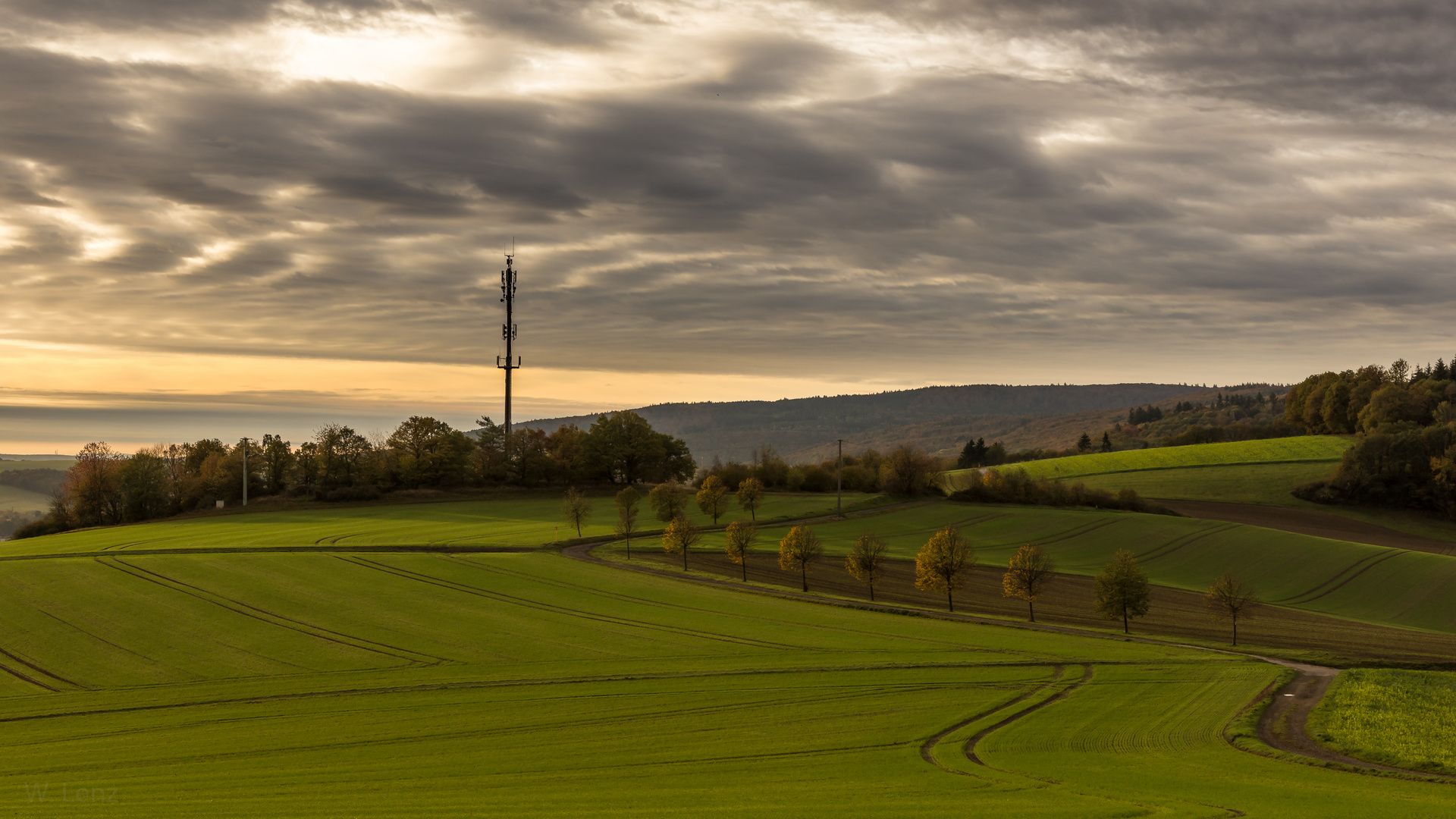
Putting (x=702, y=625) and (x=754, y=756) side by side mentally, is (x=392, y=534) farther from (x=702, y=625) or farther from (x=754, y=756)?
(x=754, y=756)

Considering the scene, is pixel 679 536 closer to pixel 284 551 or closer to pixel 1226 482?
pixel 284 551

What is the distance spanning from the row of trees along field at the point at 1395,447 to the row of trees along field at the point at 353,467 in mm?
92838

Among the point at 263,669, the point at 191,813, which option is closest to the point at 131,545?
the point at 263,669

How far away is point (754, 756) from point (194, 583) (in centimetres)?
4827

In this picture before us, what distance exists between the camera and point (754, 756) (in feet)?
92.7

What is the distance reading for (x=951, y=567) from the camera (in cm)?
6328

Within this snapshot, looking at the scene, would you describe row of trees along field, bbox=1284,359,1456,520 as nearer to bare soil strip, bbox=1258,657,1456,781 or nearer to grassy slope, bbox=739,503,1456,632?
grassy slope, bbox=739,503,1456,632

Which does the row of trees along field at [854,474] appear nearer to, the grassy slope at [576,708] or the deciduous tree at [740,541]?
the deciduous tree at [740,541]

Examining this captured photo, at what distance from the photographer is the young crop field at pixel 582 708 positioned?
77.9 feet

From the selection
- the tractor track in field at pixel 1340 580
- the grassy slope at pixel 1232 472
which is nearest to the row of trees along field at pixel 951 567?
the tractor track in field at pixel 1340 580

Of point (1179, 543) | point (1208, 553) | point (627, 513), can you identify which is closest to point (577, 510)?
point (627, 513)

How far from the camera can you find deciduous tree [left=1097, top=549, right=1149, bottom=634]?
57750 mm

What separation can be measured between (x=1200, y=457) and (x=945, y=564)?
101185 mm

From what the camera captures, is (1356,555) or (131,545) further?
(1356,555)
